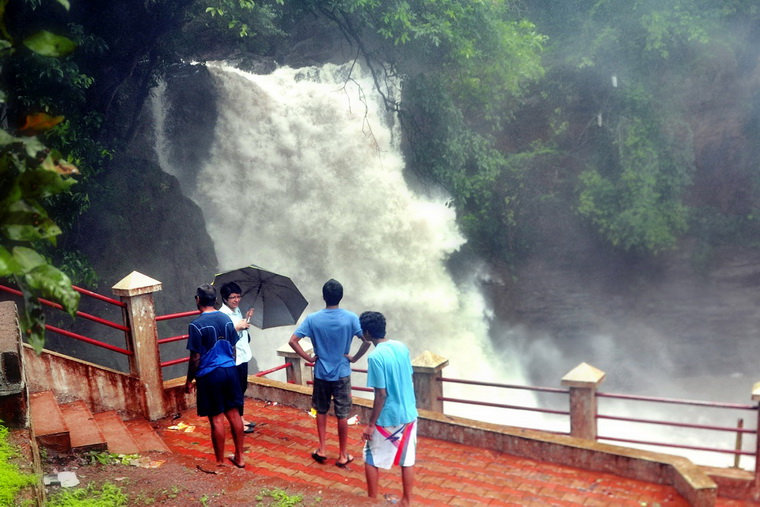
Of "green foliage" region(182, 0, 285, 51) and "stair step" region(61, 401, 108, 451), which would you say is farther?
"green foliage" region(182, 0, 285, 51)

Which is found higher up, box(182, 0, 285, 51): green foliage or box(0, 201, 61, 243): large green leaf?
box(182, 0, 285, 51): green foliage

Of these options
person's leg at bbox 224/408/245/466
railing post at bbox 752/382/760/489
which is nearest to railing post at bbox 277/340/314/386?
person's leg at bbox 224/408/245/466

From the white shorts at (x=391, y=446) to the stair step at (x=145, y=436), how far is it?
2.18 m

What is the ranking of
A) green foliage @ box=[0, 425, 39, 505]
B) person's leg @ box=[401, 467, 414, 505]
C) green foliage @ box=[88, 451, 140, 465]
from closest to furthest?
1. green foliage @ box=[0, 425, 39, 505]
2. person's leg @ box=[401, 467, 414, 505]
3. green foliage @ box=[88, 451, 140, 465]

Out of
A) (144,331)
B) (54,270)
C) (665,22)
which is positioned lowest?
(144,331)

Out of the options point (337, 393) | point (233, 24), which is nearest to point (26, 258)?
point (337, 393)

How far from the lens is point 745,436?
16578mm

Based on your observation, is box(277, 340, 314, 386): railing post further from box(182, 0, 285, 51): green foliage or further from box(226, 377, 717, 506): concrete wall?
box(182, 0, 285, 51): green foliage

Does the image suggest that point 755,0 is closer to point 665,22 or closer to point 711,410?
point 665,22

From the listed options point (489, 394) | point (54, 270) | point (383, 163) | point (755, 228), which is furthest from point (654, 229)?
point (54, 270)

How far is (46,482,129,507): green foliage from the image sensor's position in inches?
157

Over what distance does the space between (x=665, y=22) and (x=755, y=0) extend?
2923 mm

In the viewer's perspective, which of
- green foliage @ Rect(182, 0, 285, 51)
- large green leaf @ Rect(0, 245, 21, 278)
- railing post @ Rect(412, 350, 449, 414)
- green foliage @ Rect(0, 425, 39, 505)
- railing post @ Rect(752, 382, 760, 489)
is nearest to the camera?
large green leaf @ Rect(0, 245, 21, 278)

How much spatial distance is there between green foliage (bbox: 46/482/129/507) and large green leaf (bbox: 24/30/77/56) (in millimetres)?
3224
